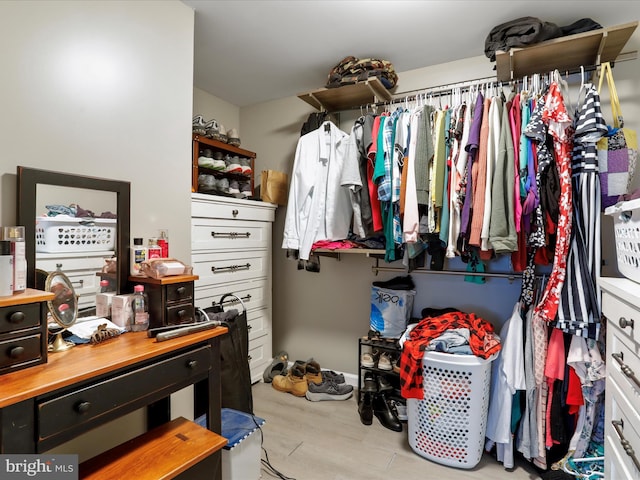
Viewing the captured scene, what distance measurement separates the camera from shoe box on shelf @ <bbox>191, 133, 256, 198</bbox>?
2342mm

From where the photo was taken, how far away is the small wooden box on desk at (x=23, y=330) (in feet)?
3.04

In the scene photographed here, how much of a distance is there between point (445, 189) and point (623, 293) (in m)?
0.88

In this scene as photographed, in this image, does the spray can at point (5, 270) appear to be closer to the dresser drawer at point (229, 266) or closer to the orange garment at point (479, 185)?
the dresser drawer at point (229, 266)

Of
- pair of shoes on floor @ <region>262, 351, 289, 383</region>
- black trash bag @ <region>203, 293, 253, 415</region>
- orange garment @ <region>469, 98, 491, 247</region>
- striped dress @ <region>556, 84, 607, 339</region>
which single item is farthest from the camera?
pair of shoes on floor @ <region>262, 351, 289, 383</region>

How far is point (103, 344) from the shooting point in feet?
3.83

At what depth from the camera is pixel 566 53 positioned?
1838 millimetres

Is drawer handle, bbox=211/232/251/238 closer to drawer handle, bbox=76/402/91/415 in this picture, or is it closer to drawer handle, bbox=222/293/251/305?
drawer handle, bbox=222/293/251/305

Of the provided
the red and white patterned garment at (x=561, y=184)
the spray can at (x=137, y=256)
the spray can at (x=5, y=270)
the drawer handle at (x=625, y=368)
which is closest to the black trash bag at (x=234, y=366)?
the spray can at (x=137, y=256)

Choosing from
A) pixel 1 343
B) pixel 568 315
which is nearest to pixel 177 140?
pixel 1 343

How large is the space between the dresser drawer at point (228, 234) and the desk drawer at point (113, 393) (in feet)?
3.57

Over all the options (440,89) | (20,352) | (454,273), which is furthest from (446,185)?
(20,352)

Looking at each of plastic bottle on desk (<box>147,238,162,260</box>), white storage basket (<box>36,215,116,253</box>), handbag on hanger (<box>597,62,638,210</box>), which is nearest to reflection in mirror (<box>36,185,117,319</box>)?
white storage basket (<box>36,215,116,253</box>)

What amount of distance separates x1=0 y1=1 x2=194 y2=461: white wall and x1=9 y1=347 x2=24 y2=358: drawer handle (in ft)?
1.49

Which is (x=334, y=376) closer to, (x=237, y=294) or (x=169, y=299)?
(x=237, y=294)
